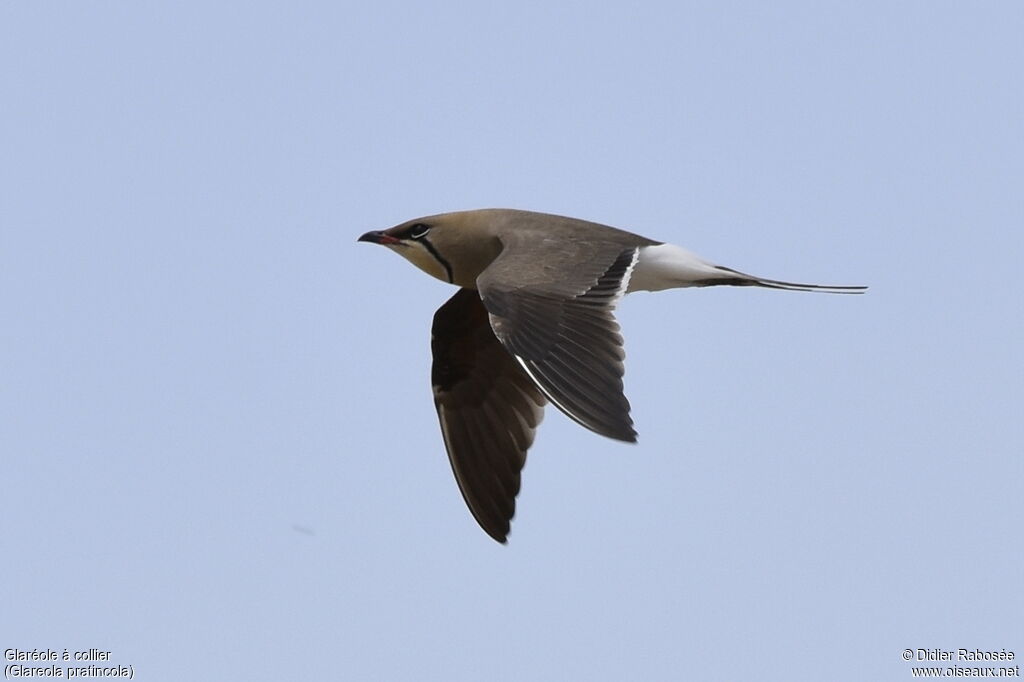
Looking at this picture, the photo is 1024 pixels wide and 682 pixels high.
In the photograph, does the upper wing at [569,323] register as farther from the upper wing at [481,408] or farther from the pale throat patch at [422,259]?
the upper wing at [481,408]

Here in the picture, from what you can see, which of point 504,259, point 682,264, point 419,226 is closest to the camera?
point 504,259

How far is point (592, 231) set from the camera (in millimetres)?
9555

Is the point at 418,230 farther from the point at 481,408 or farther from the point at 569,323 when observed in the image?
the point at 569,323

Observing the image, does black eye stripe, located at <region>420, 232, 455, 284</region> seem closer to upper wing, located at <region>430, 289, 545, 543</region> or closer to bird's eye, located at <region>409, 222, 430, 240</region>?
bird's eye, located at <region>409, 222, 430, 240</region>

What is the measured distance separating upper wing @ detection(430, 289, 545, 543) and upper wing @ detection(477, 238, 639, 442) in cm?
131

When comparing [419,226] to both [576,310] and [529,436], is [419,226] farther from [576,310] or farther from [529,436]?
[576,310]

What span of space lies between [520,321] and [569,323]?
0.80 ft

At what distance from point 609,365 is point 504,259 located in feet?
4.46

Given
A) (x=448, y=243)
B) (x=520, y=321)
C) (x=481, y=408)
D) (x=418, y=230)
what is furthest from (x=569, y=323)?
(x=418, y=230)

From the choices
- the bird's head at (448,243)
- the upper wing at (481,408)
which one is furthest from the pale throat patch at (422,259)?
the upper wing at (481,408)

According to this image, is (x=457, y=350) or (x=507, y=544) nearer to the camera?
(x=507, y=544)

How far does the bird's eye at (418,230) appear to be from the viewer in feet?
33.2

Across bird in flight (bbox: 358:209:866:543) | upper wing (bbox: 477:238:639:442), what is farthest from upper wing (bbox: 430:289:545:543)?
upper wing (bbox: 477:238:639:442)

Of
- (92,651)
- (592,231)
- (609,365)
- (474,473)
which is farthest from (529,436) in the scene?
(92,651)
